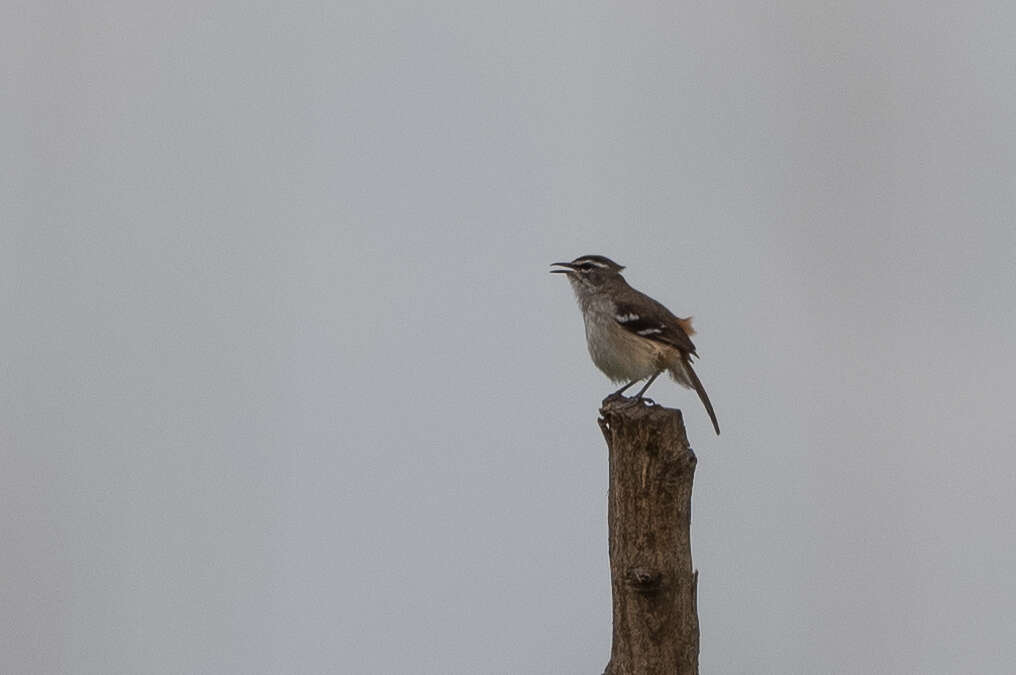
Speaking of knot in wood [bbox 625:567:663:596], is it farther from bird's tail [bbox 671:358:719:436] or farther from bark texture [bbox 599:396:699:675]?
bird's tail [bbox 671:358:719:436]

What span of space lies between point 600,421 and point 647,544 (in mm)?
1287

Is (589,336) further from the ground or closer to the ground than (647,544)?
further from the ground

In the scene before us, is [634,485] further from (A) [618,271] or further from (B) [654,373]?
(A) [618,271]

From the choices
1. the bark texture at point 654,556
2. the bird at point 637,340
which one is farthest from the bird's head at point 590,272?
the bark texture at point 654,556

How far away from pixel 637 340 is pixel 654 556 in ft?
12.0

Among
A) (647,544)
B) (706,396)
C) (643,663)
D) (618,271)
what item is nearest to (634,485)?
(647,544)

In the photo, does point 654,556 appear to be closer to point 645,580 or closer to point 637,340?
point 645,580

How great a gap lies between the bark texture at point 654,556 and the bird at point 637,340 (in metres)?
2.69

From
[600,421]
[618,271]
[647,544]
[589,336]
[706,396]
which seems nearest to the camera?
[647,544]

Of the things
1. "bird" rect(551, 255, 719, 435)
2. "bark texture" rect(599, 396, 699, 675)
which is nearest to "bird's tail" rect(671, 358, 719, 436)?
"bird" rect(551, 255, 719, 435)

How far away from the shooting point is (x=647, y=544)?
6.61 metres

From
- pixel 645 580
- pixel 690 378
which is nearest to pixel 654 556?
pixel 645 580

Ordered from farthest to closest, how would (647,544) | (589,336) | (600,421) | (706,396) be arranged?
(589,336), (706,396), (600,421), (647,544)

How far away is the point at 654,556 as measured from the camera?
6.59 m
